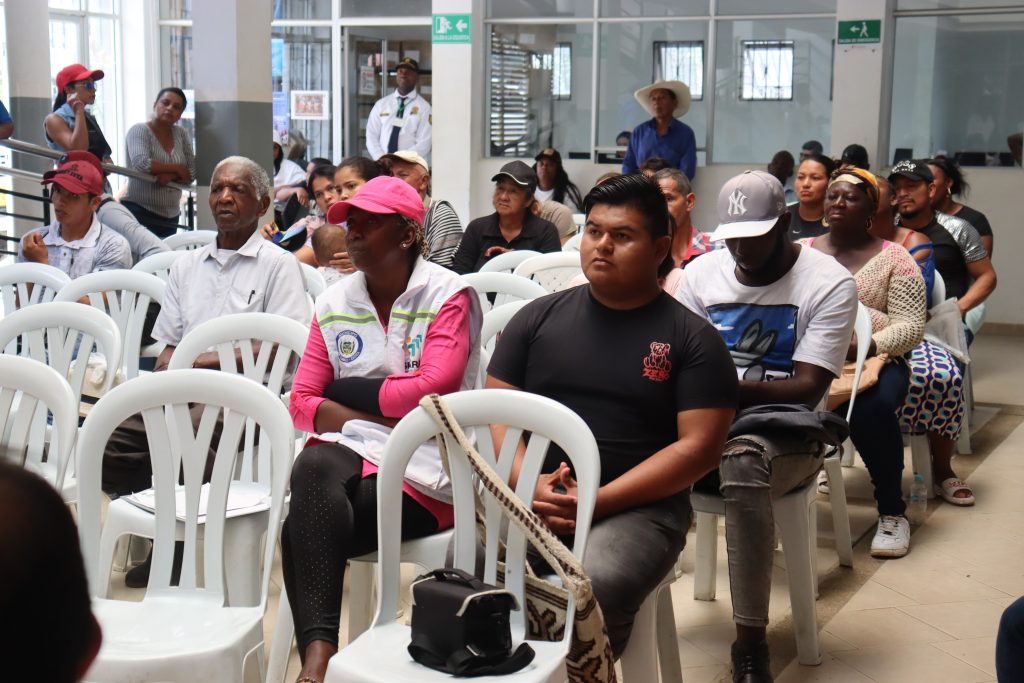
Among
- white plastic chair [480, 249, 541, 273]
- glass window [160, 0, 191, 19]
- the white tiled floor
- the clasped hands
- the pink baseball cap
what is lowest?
the white tiled floor

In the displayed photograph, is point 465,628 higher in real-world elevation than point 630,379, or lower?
lower

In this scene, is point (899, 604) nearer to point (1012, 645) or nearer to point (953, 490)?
point (953, 490)

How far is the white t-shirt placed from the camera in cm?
318

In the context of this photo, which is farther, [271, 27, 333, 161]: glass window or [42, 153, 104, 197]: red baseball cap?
[271, 27, 333, 161]: glass window

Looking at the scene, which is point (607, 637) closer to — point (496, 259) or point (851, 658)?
point (851, 658)

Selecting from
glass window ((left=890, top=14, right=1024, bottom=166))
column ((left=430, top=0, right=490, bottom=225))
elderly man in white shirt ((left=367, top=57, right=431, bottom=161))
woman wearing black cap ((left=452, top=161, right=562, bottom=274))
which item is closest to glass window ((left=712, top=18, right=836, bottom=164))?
glass window ((left=890, top=14, right=1024, bottom=166))

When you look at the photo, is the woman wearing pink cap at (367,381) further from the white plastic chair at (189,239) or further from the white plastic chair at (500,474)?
the white plastic chair at (189,239)

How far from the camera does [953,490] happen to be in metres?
4.57

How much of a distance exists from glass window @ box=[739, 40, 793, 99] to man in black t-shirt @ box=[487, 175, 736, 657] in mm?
7714

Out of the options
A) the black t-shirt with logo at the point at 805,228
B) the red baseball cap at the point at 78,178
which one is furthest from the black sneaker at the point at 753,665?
the red baseball cap at the point at 78,178

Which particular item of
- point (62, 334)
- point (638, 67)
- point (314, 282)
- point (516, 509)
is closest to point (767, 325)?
point (516, 509)

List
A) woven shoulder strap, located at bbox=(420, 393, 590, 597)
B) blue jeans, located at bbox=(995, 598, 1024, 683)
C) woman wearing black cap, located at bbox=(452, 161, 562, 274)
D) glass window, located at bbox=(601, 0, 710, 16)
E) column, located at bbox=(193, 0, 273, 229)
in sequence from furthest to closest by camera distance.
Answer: glass window, located at bbox=(601, 0, 710, 16) < column, located at bbox=(193, 0, 273, 229) < woman wearing black cap, located at bbox=(452, 161, 562, 274) < woven shoulder strap, located at bbox=(420, 393, 590, 597) < blue jeans, located at bbox=(995, 598, 1024, 683)

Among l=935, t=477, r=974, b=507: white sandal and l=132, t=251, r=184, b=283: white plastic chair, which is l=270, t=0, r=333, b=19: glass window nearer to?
l=132, t=251, r=184, b=283: white plastic chair

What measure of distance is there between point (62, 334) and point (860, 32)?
7352 millimetres
